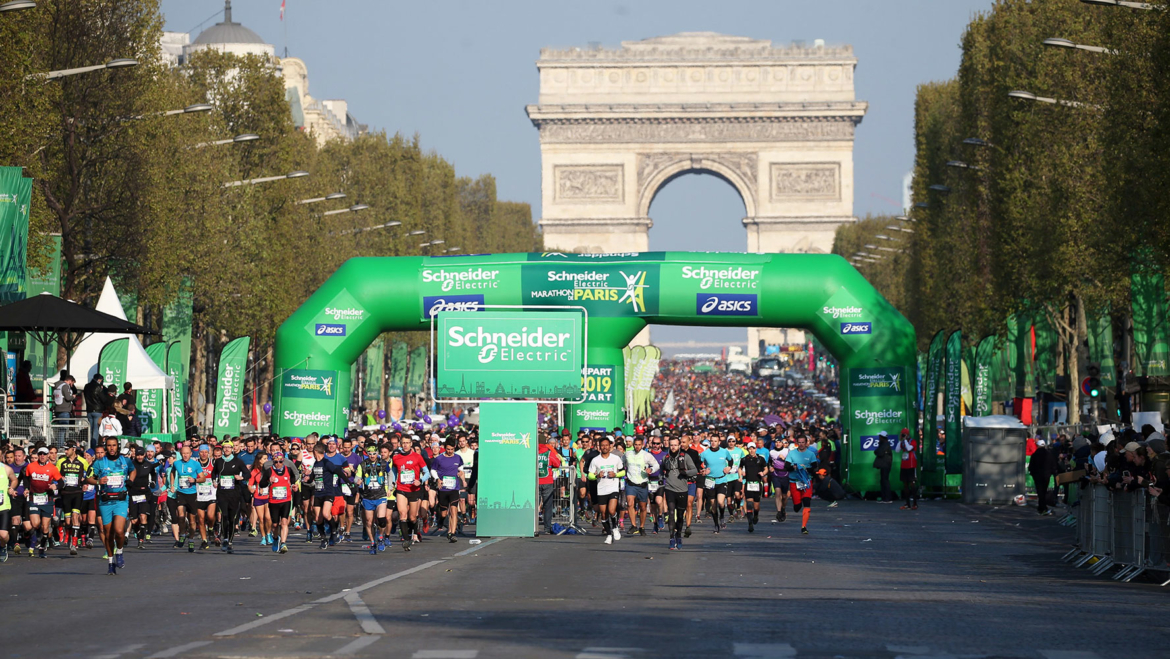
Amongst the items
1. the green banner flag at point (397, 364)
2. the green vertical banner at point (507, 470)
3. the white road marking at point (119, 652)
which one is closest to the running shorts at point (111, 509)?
the green vertical banner at point (507, 470)

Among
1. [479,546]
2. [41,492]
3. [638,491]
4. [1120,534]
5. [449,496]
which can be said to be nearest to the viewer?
[1120,534]

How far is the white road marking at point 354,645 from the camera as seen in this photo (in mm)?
12547

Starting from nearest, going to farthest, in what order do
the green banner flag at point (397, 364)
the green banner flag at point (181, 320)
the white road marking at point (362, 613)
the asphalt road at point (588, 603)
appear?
the asphalt road at point (588, 603)
the white road marking at point (362, 613)
the green banner flag at point (181, 320)
the green banner flag at point (397, 364)

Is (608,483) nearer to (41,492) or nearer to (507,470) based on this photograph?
(507,470)

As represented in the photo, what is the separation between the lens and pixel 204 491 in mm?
26156

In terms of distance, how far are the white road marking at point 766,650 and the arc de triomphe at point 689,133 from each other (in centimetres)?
9449

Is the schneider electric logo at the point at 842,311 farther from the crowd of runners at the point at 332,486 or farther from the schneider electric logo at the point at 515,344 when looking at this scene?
the schneider electric logo at the point at 515,344

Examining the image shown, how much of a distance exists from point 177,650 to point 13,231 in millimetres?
20239

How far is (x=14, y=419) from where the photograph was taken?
1235 inches

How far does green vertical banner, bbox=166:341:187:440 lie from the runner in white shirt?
12.1 metres

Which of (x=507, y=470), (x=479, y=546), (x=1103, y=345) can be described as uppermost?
(x=1103, y=345)

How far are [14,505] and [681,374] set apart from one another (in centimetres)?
10704

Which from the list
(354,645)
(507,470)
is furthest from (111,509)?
(354,645)

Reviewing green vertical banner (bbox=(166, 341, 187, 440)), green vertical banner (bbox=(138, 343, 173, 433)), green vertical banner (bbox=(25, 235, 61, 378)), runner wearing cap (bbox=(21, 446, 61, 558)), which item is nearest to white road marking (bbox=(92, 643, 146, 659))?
runner wearing cap (bbox=(21, 446, 61, 558))
